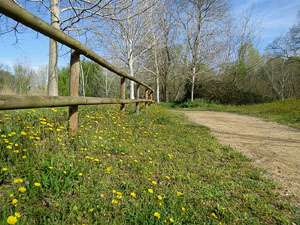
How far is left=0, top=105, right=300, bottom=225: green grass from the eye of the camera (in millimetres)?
1644

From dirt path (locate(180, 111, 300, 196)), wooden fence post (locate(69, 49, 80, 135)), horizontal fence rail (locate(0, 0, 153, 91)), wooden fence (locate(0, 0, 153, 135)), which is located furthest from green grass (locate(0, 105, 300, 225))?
horizontal fence rail (locate(0, 0, 153, 91))

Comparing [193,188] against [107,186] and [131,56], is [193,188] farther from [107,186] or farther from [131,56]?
[131,56]

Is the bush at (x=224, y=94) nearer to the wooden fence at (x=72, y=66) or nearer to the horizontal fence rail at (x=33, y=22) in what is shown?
the wooden fence at (x=72, y=66)

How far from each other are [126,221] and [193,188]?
1156 millimetres

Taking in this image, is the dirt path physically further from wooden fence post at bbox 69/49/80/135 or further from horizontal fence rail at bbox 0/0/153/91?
horizontal fence rail at bbox 0/0/153/91

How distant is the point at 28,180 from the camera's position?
177cm

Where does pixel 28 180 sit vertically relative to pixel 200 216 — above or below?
above

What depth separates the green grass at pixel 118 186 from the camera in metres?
1.64

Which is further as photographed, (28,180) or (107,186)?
(107,186)

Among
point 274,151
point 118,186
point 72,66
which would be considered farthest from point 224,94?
point 118,186

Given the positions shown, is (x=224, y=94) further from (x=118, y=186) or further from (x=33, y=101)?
(x=33, y=101)

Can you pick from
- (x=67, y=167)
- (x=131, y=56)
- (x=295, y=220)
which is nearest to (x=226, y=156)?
(x=295, y=220)

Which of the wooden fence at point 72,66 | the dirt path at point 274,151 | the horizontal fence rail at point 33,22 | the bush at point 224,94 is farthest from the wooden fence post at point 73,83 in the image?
the bush at point 224,94

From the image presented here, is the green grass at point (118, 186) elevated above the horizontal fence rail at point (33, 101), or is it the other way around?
the horizontal fence rail at point (33, 101)
